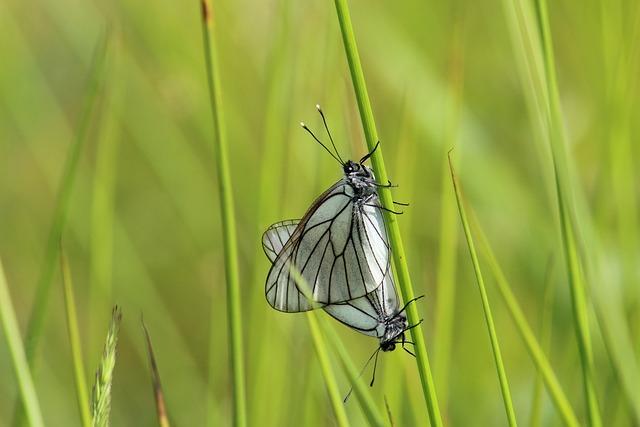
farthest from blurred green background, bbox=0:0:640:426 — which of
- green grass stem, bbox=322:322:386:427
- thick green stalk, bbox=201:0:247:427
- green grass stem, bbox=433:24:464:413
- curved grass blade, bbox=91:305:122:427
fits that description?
curved grass blade, bbox=91:305:122:427

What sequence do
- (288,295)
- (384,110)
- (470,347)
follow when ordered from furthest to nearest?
(384,110)
(470,347)
(288,295)

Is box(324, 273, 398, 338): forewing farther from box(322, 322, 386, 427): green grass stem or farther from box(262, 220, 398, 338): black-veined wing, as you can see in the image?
box(322, 322, 386, 427): green grass stem

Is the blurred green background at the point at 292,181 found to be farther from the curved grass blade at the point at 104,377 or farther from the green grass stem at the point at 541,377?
the curved grass blade at the point at 104,377

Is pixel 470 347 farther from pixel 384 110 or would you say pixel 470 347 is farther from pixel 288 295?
pixel 384 110

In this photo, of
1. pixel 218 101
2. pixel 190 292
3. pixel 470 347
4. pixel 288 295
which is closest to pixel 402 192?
pixel 288 295

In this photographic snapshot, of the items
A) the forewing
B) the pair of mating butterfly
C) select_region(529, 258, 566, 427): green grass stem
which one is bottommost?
select_region(529, 258, 566, 427): green grass stem

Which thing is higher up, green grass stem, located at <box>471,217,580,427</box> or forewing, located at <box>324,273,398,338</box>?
forewing, located at <box>324,273,398,338</box>

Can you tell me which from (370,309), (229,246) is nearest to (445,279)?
(370,309)

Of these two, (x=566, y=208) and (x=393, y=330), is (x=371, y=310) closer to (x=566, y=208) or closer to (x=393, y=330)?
(x=393, y=330)
